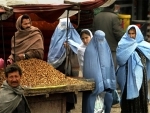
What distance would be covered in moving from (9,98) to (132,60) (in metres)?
2.85

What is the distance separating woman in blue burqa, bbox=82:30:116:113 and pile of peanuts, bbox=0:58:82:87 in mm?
321

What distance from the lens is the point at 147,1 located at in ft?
48.2

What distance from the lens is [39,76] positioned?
303 inches

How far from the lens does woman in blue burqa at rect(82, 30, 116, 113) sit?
809 centimetres

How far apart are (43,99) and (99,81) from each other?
0.95 metres

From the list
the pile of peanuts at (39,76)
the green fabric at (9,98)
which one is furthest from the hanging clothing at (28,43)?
the green fabric at (9,98)

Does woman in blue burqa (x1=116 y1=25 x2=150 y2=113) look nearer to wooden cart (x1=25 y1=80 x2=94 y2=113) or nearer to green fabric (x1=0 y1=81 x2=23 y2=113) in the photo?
wooden cart (x1=25 y1=80 x2=94 y2=113)

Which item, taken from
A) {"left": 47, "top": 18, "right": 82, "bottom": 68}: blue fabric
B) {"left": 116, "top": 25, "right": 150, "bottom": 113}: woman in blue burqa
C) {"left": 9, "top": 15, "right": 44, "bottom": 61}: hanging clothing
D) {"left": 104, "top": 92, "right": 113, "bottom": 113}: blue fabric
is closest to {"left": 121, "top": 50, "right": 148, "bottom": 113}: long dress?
{"left": 116, "top": 25, "right": 150, "bottom": 113}: woman in blue burqa

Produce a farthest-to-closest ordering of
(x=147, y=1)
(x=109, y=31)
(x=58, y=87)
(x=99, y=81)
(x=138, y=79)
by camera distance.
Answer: (x=147, y=1) < (x=109, y=31) < (x=138, y=79) < (x=99, y=81) < (x=58, y=87)

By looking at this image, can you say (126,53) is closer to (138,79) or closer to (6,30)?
(138,79)

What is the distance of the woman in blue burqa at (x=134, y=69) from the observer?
8.62 m

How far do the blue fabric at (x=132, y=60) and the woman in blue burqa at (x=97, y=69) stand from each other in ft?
1.60

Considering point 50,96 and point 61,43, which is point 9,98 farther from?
point 61,43

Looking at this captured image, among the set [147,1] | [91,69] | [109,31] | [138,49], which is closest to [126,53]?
[138,49]
